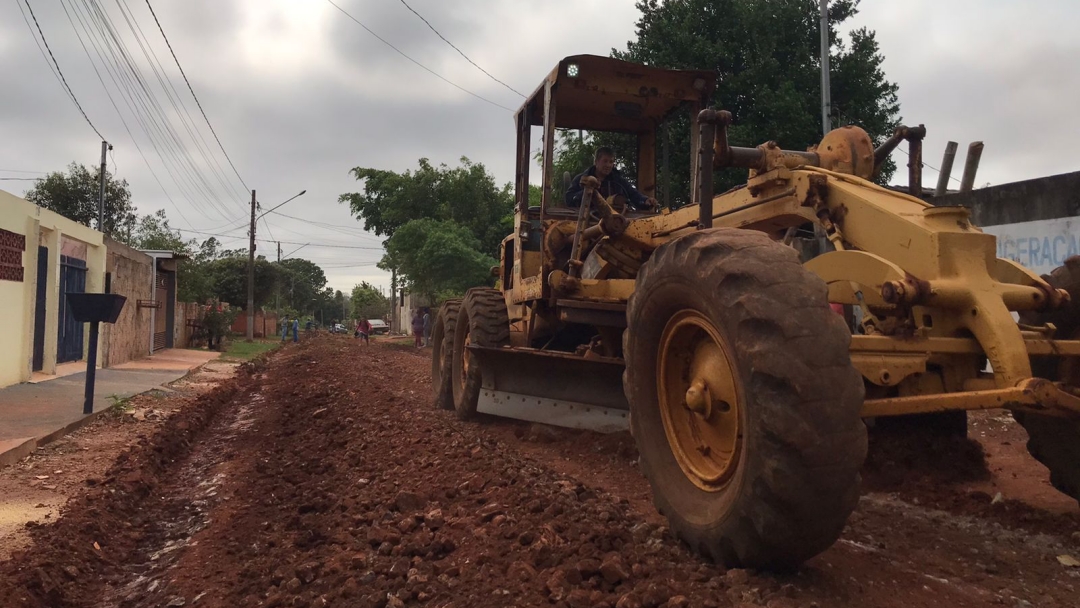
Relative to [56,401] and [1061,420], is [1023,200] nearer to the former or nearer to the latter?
[1061,420]

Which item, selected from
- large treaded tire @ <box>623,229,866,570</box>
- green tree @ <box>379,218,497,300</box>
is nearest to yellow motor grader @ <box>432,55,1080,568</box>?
large treaded tire @ <box>623,229,866,570</box>

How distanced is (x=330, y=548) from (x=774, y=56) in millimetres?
15242

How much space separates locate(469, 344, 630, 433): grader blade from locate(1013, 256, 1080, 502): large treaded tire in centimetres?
252

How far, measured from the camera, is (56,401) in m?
9.30

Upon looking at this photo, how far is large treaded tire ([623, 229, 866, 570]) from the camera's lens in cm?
253

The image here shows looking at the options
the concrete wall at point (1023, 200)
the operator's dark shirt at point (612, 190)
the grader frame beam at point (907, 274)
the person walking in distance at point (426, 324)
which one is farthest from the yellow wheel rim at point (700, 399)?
the person walking in distance at point (426, 324)

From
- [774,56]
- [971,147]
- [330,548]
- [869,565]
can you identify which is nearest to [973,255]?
[869,565]

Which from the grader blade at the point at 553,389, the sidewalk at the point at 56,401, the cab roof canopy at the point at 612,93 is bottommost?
the sidewalk at the point at 56,401

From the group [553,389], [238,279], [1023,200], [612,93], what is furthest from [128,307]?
[238,279]

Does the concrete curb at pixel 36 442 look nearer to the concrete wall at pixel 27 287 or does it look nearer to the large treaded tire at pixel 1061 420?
the concrete wall at pixel 27 287

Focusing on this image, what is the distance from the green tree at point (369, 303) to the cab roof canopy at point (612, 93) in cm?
8539

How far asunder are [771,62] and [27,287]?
13.8m

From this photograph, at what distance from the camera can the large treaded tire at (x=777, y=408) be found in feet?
8.29

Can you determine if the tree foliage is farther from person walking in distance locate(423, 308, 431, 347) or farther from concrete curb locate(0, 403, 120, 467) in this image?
concrete curb locate(0, 403, 120, 467)
